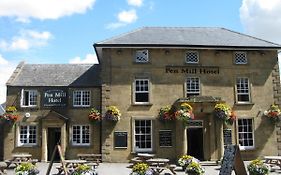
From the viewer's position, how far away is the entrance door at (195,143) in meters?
25.1

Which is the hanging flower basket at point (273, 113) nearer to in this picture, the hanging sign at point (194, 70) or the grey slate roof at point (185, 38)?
the grey slate roof at point (185, 38)

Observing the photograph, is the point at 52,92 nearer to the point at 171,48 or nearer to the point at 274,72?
the point at 171,48

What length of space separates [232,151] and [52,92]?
17675 mm

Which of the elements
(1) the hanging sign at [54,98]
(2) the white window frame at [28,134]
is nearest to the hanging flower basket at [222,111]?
(1) the hanging sign at [54,98]

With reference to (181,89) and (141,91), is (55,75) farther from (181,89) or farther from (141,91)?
(181,89)

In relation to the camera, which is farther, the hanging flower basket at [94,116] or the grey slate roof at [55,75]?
the grey slate roof at [55,75]

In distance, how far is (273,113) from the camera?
25.0 meters

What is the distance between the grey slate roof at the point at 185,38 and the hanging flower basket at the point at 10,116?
750 centimetres

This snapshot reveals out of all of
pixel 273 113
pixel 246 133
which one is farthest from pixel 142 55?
pixel 273 113

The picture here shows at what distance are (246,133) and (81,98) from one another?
11.8m

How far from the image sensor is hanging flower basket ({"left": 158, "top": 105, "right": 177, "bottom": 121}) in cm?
2414

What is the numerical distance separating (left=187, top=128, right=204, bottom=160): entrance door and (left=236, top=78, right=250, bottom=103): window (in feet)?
12.4

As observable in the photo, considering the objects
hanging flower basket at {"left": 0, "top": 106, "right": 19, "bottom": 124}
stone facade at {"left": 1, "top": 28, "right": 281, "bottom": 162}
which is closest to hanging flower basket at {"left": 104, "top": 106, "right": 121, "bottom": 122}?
stone facade at {"left": 1, "top": 28, "right": 281, "bottom": 162}

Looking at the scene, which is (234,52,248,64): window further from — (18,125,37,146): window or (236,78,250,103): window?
(18,125,37,146): window
